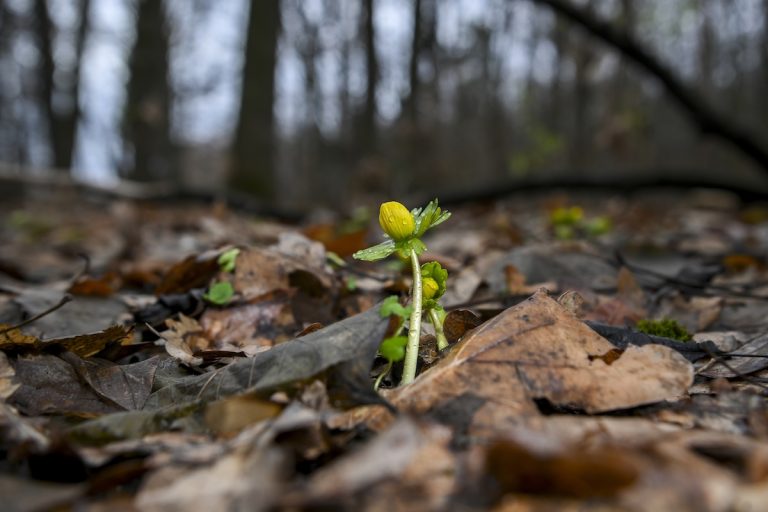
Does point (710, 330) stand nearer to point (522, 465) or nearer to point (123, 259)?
point (522, 465)

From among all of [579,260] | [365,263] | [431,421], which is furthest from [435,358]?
[365,263]

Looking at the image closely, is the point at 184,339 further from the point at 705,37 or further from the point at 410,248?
the point at 705,37

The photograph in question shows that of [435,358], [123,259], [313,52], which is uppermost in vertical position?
[313,52]

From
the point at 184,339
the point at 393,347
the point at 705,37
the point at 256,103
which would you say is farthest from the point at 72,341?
the point at 705,37

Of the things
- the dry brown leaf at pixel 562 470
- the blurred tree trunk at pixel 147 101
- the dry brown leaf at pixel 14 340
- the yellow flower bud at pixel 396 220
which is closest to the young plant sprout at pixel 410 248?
the yellow flower bud at pixel 396 220

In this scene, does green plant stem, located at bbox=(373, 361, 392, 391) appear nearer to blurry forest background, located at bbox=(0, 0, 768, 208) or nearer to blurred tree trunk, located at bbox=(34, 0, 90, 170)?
blurry forest background, located at bbox=(0, 0, 768, 208)

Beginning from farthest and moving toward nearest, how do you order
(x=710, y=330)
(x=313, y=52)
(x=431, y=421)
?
1. (x=313, y=52)
2. (x=710, y=330)
3. (x=431, y=421)

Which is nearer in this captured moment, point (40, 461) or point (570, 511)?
point (570, 511)
